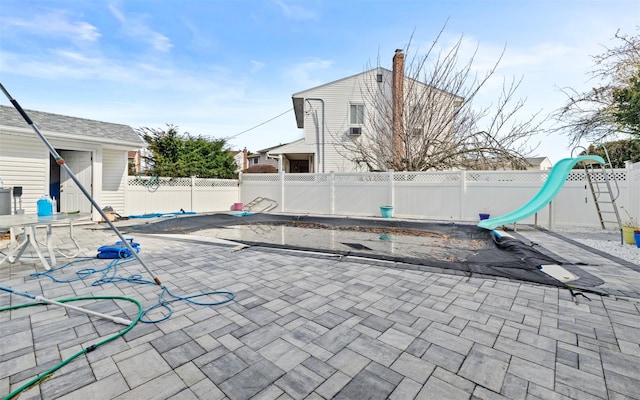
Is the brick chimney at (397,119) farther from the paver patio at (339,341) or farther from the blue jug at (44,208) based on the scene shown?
the blue jug at (44,208)

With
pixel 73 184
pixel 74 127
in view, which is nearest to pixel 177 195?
pixel 73 184

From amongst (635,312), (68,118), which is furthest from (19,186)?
(635,312)

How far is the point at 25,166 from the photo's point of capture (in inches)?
296

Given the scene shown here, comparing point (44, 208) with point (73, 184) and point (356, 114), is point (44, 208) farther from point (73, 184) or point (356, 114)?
point (356, 114)

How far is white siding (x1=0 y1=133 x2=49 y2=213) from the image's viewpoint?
7246mm

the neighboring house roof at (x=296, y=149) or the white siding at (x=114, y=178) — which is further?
the neighboring house roof at (x=296, y=149)

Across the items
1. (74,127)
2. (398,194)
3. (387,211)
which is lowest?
(387,211)

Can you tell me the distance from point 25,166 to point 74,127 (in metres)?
1.74

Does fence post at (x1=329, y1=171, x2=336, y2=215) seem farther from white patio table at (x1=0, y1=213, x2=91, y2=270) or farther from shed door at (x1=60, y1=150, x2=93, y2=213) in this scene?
white patio table at (x1=0, y1=213, x2=91, y2=270)

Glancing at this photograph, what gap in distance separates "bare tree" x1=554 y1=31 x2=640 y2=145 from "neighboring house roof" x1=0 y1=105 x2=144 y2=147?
47.7 ft

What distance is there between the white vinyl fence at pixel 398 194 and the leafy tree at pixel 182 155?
2.97ft

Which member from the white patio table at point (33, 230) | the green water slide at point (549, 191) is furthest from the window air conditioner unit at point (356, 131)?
the white patio table at point (33, 230)

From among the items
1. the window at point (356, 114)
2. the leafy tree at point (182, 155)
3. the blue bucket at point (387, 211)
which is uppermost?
the window at point (356, 114)

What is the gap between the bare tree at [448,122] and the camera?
1041 centimetres
